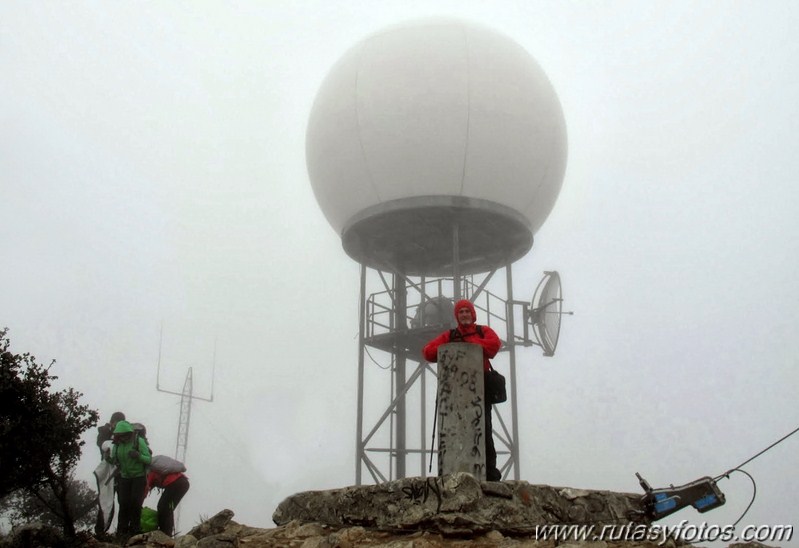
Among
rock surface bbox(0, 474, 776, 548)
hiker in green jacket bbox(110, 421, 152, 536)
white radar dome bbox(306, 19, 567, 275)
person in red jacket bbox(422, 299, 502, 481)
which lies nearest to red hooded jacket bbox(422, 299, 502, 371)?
person in red jacket bbox(422, 299, 502, 481)

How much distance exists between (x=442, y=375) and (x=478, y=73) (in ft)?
25.4

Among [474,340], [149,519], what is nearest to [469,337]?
[474,340]

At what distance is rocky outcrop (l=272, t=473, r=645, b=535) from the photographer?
18.0ft

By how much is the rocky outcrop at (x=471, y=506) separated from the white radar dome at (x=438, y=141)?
732 centimetres

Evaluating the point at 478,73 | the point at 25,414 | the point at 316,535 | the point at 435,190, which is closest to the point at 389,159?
the point at 435,190

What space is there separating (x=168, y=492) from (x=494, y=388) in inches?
153

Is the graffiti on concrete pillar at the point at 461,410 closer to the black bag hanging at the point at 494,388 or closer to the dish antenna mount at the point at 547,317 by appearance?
the black bag hanging at the point at 494,388

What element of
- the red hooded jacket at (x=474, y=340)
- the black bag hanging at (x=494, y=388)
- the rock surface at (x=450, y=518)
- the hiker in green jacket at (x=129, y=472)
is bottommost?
the rock surface at (x=450, y=518)

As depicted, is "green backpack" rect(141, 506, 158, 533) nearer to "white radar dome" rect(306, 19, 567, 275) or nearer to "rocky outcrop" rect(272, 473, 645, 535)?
"rocky outcrop" rect(272, 473, 645, 535)

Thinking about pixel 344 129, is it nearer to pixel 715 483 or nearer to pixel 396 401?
pixel 396 401

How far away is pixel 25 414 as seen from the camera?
8047mm

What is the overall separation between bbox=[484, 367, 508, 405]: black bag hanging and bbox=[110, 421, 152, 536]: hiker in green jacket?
3895mm

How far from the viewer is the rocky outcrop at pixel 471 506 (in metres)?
5.49

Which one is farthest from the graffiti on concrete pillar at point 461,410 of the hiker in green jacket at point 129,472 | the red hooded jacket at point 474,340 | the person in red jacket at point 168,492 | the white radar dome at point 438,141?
the white radar dome at point 438,141
